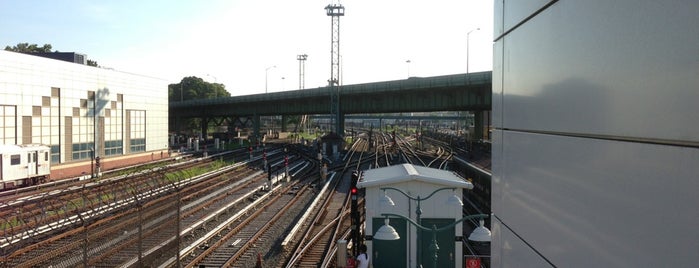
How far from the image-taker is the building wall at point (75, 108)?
1195 inches

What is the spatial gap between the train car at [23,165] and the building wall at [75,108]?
6.15ft

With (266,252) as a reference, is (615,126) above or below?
above

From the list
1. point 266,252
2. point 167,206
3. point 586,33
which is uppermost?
point 586,33

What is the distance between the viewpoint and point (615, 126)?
2352mm

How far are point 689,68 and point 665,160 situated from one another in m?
0.37

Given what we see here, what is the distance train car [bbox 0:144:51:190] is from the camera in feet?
88.8

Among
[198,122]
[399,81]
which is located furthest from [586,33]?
[198,122]

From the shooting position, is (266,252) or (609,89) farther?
Answer: (266,252)

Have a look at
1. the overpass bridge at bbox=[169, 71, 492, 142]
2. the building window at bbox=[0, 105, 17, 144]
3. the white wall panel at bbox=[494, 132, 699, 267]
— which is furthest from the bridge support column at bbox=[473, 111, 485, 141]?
the white wall panel at bbox=[494, 132, 699, 267]

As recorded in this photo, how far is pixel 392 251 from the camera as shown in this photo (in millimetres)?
14680

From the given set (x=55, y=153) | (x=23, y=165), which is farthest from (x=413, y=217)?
(x=55, y=153)

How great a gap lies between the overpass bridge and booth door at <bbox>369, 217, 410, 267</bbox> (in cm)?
3130

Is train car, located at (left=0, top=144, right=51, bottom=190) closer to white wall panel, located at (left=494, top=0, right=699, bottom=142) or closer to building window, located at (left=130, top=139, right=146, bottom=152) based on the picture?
building window, located at (left=130, top=139, right=146, bottom=152)

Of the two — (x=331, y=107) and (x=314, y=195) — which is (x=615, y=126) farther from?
(x=331, y=107)
